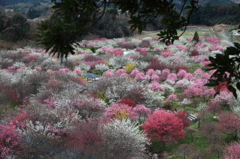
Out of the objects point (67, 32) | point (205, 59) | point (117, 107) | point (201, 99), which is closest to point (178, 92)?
point (201, 99)

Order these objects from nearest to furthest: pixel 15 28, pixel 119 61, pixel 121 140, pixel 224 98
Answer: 1. pixel 121 140
2. pixel 224 98
3. pixel 119 61
4. pixel 15 28

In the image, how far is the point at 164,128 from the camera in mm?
11344

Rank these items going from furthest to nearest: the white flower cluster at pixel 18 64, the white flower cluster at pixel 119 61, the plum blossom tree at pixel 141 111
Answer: the white flower cluster at pixel 119 61
the white flower cluster at pixel 18 64
the plum blossom tree at pixel 141 111

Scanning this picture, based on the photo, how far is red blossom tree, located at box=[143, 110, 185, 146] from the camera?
11500 millimetres

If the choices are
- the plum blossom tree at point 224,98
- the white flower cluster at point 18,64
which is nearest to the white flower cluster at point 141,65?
the plum blossom tree at point 224,98

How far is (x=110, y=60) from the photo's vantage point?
30.2m

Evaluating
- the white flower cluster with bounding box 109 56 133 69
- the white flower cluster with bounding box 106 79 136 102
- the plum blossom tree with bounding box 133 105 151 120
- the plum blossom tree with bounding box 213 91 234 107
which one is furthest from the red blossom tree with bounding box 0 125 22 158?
the white flower cluster with bounding box 109 56 133 69

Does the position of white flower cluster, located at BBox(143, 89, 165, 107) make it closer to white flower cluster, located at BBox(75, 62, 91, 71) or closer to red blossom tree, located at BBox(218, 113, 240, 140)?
red blossom tree, located at BBox(218, 113, 240, 140)

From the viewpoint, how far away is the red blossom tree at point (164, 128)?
37.7 ft

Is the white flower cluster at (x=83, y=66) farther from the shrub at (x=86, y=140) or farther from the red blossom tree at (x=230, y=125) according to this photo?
the red blossom tree at (x=230, y=125)

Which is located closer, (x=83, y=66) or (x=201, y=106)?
(x=201, y=106)

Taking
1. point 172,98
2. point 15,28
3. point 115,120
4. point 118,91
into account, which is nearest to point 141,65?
point 118,91

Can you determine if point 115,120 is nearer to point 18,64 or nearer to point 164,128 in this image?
point 164,128

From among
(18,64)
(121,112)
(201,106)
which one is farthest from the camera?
(18,64)
